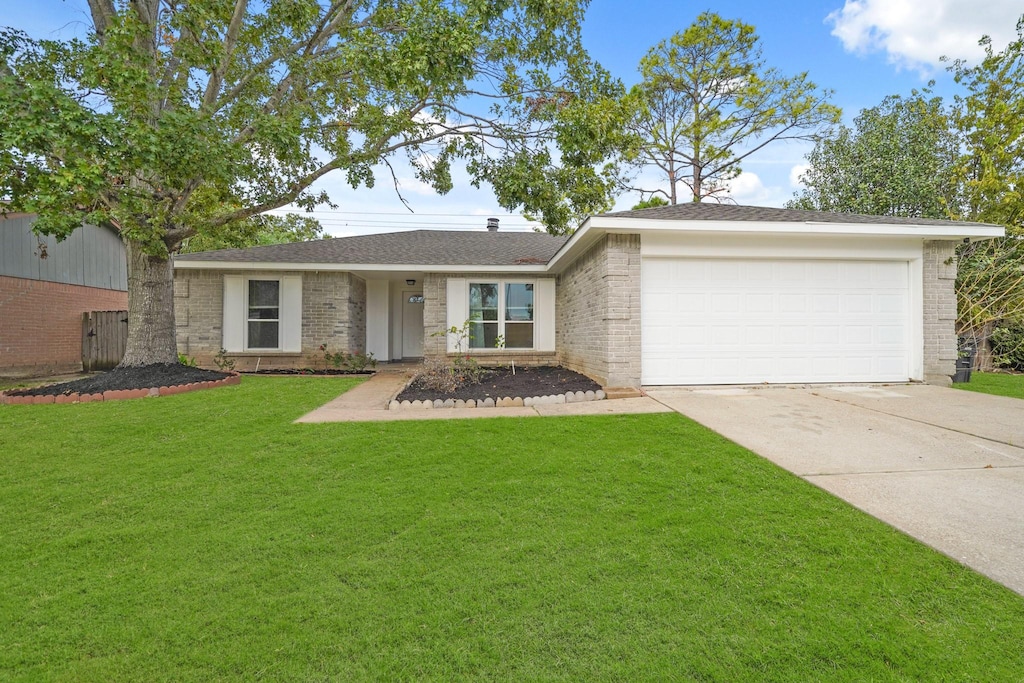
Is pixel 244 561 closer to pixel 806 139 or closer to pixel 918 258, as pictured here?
pixel 918 258

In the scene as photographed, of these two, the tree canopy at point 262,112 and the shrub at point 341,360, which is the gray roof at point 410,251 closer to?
the tree canopy at point 262,112

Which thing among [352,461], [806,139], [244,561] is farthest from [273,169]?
[806,139]

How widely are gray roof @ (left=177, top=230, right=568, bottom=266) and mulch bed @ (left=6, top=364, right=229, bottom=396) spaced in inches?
126

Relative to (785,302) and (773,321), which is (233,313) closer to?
(773,321)

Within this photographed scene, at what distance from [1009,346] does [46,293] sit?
24.4 meters

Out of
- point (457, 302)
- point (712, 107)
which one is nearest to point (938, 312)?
point (457, 302)

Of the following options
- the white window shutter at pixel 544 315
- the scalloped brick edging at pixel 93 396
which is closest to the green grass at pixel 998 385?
the white window shutter at pixel 544 315

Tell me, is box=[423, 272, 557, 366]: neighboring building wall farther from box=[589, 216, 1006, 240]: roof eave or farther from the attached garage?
box=[589, 216, 1006, 240]: roof eave

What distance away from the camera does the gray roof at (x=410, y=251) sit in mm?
10750

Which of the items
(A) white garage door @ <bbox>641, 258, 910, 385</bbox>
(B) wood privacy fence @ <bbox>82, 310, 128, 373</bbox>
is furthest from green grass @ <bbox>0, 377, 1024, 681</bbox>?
(B) wood privacy fence @ <bbox>82, 310, 128, 373</bbox>

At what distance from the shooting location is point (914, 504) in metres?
2.93

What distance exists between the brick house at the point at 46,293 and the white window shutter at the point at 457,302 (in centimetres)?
853

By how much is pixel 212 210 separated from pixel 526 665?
1330cm

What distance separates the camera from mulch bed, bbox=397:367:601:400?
279 inches
